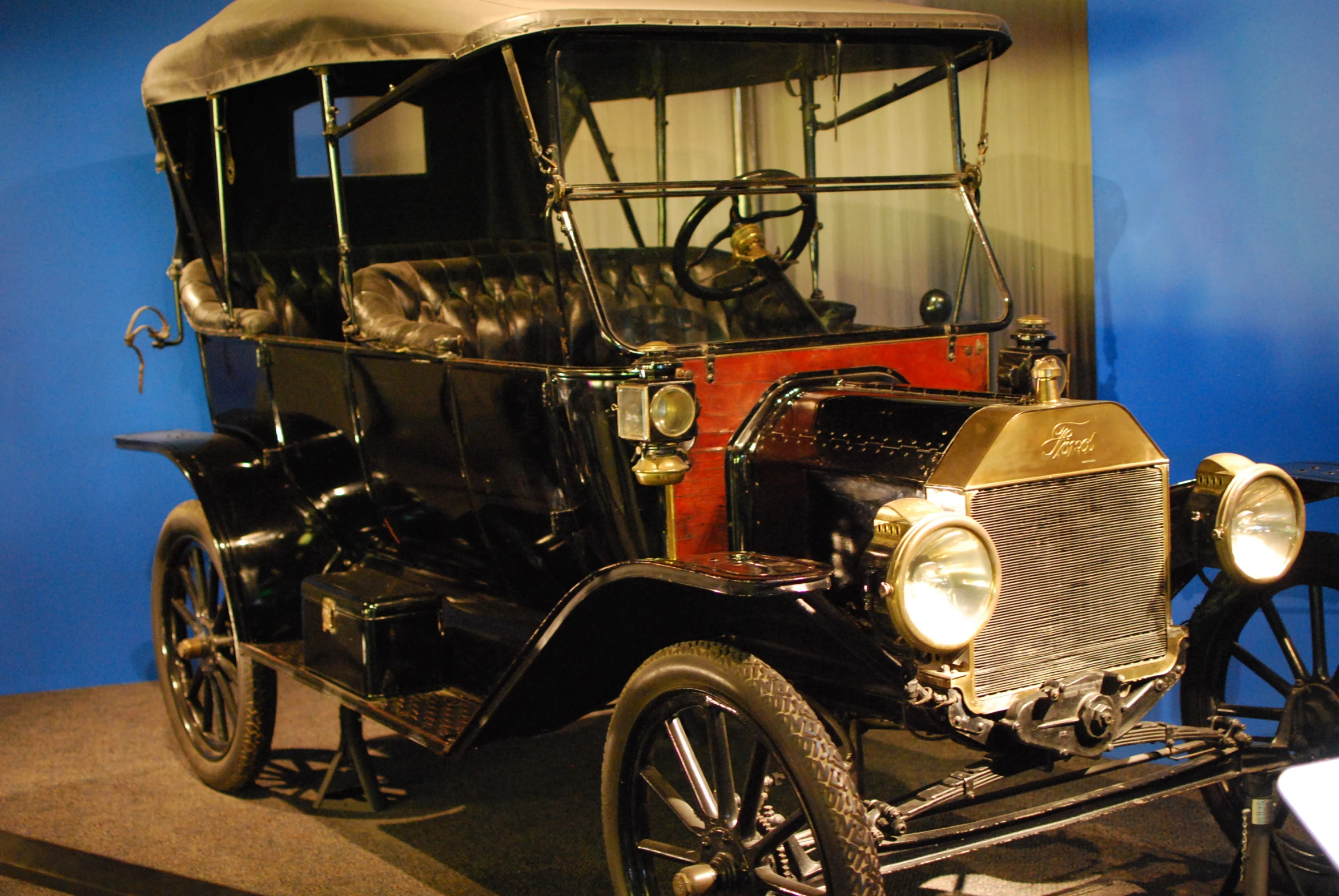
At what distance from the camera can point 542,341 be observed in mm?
4004

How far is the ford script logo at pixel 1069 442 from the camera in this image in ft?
7.72

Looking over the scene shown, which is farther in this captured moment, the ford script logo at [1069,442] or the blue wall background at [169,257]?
the blue wall background at [169,257]

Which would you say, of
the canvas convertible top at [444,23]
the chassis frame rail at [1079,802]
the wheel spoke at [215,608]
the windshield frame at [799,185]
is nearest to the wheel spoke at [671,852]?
the chassis frame rail at [1079,802]

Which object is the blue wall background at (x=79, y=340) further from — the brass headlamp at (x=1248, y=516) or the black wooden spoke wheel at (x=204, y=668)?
the brass headlamp at (x=1248, y=516)

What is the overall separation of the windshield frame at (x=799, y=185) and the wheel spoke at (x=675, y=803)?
0.83 m

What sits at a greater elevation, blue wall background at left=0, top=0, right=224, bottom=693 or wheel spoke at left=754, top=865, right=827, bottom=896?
blue wall background at left=0, top=0, right=224, bottom=693

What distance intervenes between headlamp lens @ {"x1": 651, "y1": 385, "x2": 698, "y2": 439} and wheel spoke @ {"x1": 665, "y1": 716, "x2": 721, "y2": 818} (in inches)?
21.8

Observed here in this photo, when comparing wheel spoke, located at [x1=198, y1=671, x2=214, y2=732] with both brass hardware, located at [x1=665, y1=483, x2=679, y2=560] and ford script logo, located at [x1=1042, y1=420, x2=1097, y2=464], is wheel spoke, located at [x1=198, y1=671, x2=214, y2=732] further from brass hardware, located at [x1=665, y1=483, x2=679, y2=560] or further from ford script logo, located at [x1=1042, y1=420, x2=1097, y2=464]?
ford script logo, located at [x1=1042, y1=420, x2=1097, y2=464]

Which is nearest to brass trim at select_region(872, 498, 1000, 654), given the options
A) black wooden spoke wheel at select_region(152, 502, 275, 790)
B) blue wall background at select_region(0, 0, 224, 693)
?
black wooden spoke wheel at select_region(152, 502, 275, 790)

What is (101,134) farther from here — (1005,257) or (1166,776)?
(1166,776)

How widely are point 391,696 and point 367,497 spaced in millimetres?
749

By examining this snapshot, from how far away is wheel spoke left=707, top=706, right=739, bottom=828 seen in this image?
7.57 ft

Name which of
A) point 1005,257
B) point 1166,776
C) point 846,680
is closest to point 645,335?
point 846,680

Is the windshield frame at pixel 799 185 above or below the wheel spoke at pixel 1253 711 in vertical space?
above
